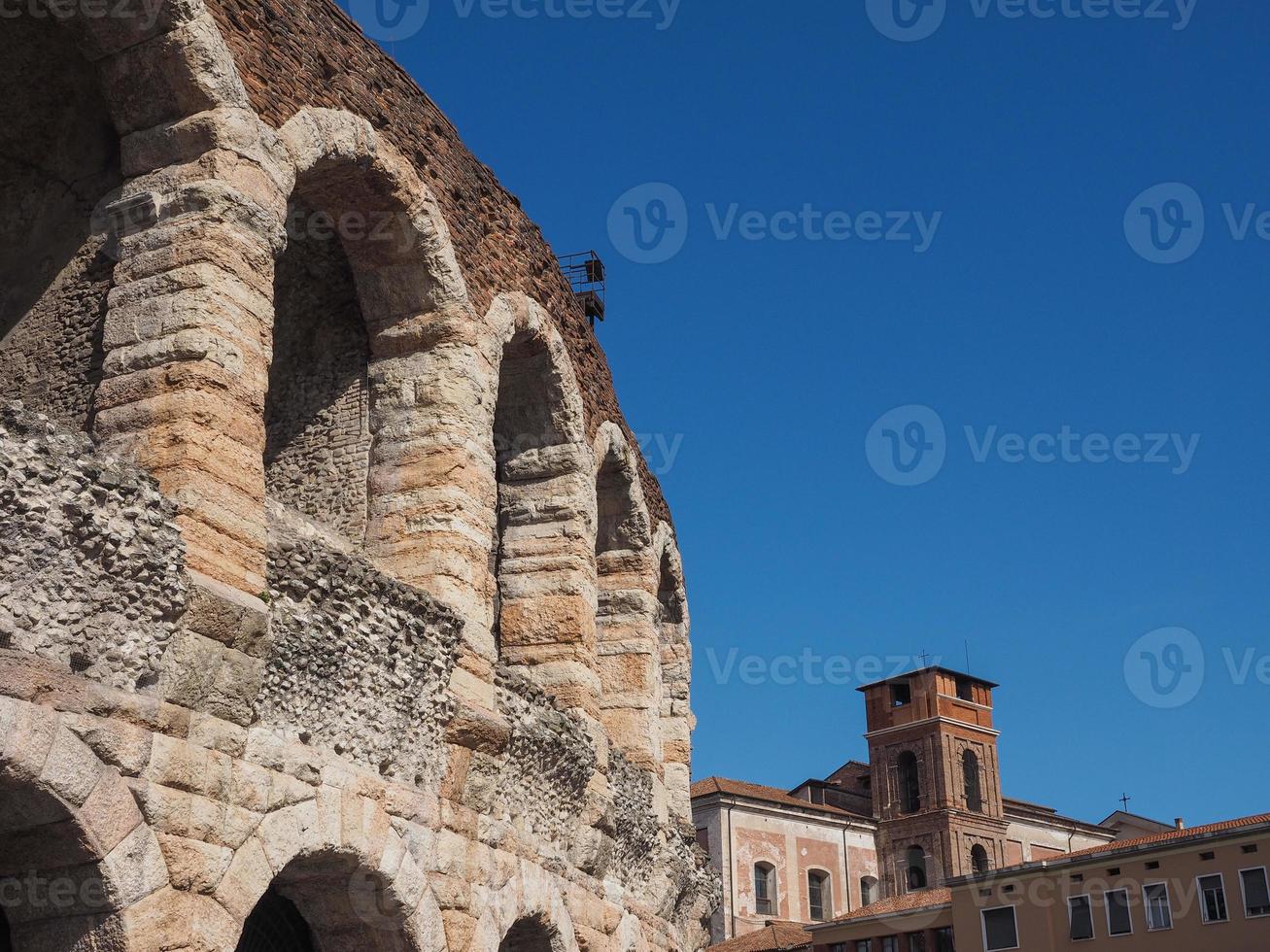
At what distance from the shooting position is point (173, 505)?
22.1ft

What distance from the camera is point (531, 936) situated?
392 inches

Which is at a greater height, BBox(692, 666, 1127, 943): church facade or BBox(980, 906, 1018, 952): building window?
BBox(692, 666, 1127, 943): church facade

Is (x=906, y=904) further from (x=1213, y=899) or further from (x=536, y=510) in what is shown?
(x=536, y=510)

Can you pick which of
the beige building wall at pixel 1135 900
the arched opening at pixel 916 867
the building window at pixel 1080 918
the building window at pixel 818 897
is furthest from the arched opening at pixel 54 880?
the arched opening at pixel 916 867

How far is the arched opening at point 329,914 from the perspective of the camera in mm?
7789

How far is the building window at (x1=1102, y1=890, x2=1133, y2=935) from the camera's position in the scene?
2767 cm

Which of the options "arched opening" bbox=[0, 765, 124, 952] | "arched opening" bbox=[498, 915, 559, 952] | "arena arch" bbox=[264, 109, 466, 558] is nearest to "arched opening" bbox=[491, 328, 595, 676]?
"arena arch" bbox=[264, 109, 466, 558]

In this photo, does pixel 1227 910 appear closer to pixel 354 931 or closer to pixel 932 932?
pixel 932 932

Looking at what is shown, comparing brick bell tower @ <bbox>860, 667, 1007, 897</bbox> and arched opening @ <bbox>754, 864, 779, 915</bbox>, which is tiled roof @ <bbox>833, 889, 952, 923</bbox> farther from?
brick bell tower @ <bbox>860, 667, 1007, 897</bbox>

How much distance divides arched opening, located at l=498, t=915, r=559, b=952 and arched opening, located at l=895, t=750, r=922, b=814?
38.4 meters

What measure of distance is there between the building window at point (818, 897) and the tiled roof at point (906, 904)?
7747 mm

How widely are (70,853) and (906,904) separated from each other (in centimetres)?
2883

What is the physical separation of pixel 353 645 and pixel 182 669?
1.41 m

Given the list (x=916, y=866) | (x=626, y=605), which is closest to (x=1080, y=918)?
(x=916, y=866)
